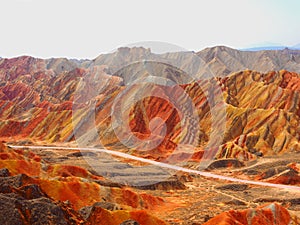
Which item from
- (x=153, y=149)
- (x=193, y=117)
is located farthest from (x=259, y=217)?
(x=193, y=117)

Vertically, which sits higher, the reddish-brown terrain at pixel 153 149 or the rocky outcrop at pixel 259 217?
the rocky outcrop at pixel 259 217

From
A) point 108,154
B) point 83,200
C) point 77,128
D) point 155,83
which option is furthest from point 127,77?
point 83,200

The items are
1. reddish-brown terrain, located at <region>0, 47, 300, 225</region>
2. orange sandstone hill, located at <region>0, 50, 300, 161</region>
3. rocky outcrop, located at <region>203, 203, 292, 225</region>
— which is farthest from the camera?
orange sandstone hill, located at <region>0, 50, 300, 161</region>

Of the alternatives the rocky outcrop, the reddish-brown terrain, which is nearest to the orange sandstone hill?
the reddish-brown terrain

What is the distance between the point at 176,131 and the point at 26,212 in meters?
86.3

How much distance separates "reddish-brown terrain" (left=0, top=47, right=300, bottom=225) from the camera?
34438 mm

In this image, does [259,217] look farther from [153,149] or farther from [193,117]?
[193,117]

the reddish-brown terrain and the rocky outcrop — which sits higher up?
the rocky outcrop

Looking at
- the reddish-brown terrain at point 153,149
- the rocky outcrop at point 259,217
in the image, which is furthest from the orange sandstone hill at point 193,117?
the rocky outcrop at point 259,217

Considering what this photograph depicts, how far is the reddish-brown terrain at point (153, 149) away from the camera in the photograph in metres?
34.4

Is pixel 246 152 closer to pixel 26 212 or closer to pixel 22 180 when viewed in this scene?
pixel 22 180

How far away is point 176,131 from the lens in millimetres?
109312

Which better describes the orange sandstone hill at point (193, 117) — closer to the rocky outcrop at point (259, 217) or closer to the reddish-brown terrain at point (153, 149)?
the reddish-brown terrain at point (153, 149)

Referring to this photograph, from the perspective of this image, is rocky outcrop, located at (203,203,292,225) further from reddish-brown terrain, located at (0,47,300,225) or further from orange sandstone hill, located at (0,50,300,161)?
orange sandstone hill, located at (0,50,300,161)
